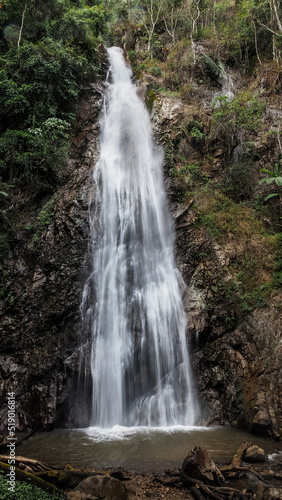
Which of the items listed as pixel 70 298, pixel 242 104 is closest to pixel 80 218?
pixel 70 298

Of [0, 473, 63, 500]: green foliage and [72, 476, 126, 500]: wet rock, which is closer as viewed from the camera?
[0, 473, 63, 500]: green foliage

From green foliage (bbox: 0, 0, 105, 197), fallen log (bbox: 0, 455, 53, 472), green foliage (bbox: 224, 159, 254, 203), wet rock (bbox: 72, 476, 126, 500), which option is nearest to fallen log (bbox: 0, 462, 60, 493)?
wet rock (bbox: 72, 476, 126, 500)

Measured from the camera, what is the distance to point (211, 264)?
1023cm

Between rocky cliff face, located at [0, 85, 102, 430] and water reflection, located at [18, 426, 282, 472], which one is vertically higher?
rocky cliff face, located at [0, 85, 102, 430]

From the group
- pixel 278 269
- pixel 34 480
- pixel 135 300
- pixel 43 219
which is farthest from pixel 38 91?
pixel 34 480

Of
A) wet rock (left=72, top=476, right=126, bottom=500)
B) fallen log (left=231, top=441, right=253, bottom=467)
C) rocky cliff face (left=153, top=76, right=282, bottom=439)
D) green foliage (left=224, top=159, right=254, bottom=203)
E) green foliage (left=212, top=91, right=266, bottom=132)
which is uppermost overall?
green foliage (left=212, top=91, right=266, bottom=132)

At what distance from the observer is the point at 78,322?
938 centimetres

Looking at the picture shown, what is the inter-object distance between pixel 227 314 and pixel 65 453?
569cm

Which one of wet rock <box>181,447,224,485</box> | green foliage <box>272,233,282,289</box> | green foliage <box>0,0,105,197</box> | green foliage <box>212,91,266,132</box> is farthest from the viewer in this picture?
green foliage <box>212,91,266,132</box>

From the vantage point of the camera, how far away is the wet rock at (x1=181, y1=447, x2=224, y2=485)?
4500 millimetres

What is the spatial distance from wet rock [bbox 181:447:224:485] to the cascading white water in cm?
315

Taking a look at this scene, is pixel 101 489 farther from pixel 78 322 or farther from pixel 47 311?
pixel 47 311

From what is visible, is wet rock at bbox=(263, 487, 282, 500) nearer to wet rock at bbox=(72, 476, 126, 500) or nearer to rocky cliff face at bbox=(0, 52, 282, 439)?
wet rock at bbox=(72, 476, 126, 500)

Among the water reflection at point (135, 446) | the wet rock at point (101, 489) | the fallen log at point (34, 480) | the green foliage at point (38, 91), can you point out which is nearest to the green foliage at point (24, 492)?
the fallen log at point (34, 480)
